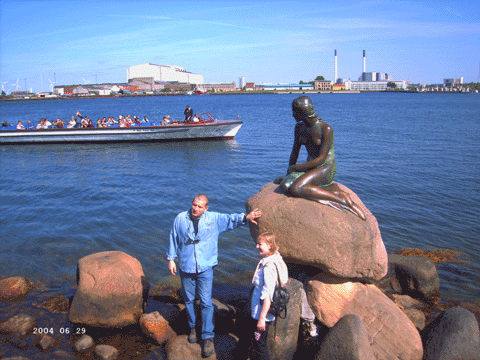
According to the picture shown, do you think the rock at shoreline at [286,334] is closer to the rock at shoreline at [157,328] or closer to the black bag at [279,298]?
the black bag at [279,298]

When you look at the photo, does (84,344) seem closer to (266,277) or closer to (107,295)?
(107,295)

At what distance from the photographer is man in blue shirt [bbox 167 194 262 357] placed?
18.5ft

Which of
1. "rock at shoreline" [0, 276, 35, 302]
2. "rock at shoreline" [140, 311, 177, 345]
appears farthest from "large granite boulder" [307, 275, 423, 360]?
"rock at shoreline" [0, 276, 35, 302]

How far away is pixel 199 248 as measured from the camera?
566 centimetres

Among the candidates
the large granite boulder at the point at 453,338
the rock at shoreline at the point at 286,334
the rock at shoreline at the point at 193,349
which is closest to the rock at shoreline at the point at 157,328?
the rock at shoreline at the point at 193,349

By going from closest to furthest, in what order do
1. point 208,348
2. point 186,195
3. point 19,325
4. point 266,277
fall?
Result: 1. point 266,277
2. point 208,348
3. point 19,325
4. point 186,195

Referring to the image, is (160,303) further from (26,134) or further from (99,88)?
(99,88)

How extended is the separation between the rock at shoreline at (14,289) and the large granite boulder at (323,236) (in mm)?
5702

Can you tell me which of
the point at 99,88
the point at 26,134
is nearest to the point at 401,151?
the point at 26,134

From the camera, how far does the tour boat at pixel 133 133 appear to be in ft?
101

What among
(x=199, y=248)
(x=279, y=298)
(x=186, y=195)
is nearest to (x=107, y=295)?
(x=199, y=248)

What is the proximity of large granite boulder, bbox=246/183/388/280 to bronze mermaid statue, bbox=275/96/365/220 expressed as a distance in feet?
0.50

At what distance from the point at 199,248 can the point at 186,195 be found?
37.7 feet

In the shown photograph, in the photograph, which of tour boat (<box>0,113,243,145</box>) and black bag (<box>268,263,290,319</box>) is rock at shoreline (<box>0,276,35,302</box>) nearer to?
black bag (<box>268,263,290,319</box>)
